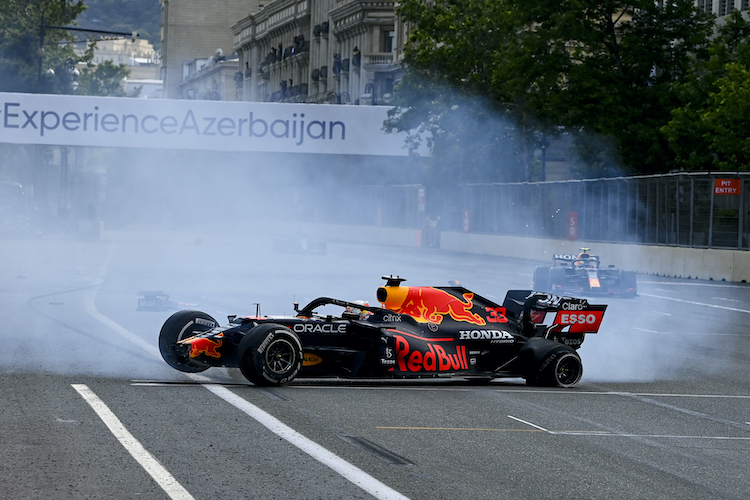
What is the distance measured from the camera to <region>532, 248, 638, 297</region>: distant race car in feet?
87.4

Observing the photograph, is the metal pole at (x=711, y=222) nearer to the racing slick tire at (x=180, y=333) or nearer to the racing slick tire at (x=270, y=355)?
the racing slick tire at (x=180, y=333)

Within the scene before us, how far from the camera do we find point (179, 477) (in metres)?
7.73

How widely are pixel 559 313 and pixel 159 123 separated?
30217mm

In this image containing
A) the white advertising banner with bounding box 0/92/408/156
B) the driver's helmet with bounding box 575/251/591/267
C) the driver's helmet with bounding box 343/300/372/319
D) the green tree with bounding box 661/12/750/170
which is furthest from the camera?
the white advertising banner with bounding box 0/92/408/156

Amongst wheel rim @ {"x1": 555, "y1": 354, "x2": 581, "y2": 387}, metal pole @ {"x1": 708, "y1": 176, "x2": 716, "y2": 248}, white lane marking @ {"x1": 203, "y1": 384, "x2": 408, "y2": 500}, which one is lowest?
white lane marking @ {"x1": 203, "y1": 384, "x2": 408, "y2": 500}

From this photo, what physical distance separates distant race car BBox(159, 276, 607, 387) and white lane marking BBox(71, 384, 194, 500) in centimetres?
149

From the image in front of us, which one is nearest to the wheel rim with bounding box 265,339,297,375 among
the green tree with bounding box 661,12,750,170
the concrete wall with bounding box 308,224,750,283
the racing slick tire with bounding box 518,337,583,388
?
the racing slick tire with bounding box 518,337,583,388

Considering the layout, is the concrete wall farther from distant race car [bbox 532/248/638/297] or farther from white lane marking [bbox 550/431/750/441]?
white lane marking [bbox 550/431/750/441]

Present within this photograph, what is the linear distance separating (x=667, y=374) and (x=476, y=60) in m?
41.7

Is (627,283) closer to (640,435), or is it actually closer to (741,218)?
(741,218)

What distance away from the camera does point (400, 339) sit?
12.4 meters

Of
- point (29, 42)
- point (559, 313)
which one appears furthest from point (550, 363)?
point (29, 42)

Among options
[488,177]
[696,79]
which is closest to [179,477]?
[696,79]

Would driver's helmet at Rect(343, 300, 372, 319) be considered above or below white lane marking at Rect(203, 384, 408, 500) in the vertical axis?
above
